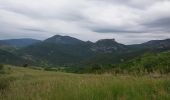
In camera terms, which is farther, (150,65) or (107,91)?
(150,65)

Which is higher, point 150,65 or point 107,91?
point 107,91

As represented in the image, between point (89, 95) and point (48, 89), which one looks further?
point (48, 89)

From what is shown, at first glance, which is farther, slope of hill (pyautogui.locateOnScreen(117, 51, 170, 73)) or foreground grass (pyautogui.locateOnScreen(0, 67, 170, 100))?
slope of hill (pyautogui.locateOnScreen(117, 51, 170, 73))

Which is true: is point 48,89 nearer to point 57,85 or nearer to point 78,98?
point 57,85

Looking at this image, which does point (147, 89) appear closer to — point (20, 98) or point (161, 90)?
point (161, 90)

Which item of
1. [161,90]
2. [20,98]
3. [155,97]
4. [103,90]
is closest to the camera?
[155,97]

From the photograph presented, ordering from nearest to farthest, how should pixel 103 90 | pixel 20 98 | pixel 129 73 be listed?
1. pixel 103 90
2. pixel 20 98
3. pixel 129 73

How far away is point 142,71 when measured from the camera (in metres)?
8.81

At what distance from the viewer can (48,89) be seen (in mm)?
8078

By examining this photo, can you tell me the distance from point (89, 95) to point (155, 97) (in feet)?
4.79

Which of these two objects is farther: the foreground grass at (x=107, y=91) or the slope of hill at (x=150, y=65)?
the slope of hill at (x=150, y=65)

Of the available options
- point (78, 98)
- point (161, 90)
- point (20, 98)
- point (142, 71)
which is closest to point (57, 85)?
point (20, 98)

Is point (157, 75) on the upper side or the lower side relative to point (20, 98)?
upper

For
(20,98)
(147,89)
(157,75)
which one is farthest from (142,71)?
(20,98)
